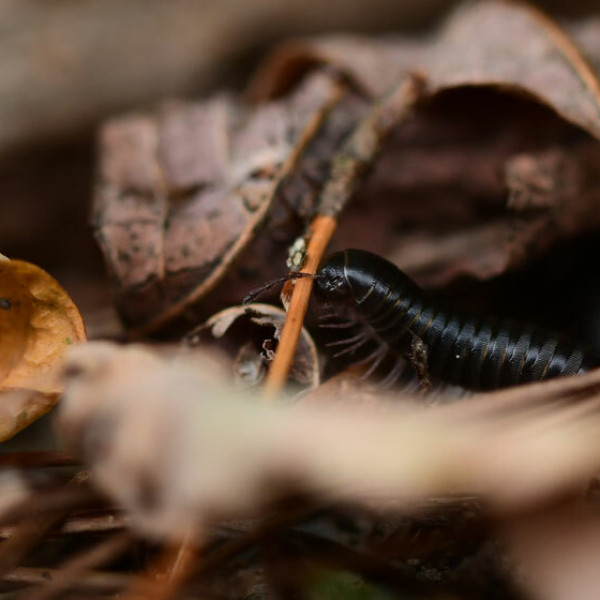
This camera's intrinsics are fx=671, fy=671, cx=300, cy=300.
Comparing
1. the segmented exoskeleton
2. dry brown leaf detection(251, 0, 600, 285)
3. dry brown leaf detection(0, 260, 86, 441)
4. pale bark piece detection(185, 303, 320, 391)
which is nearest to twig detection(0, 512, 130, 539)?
dry brown leaf detection(0, 260, 86, 441)

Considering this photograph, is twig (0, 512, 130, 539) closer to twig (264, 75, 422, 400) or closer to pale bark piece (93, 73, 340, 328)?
twig (264, 75, 422, 400)

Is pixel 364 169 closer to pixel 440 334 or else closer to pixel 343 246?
pixel 343 246

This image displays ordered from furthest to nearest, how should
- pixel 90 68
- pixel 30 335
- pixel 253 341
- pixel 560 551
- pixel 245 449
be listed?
pixel 90 68 < pixel 253 341 < pixel 30 335 < pixel 560 551 < pixel 245 449

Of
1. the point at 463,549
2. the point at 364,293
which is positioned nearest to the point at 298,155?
the point at 364,293

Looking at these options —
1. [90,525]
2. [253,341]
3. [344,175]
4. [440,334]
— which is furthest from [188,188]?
[90,525]

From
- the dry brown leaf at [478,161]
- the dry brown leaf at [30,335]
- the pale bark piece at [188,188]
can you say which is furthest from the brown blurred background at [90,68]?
the dry brown leaf at [30,335]
